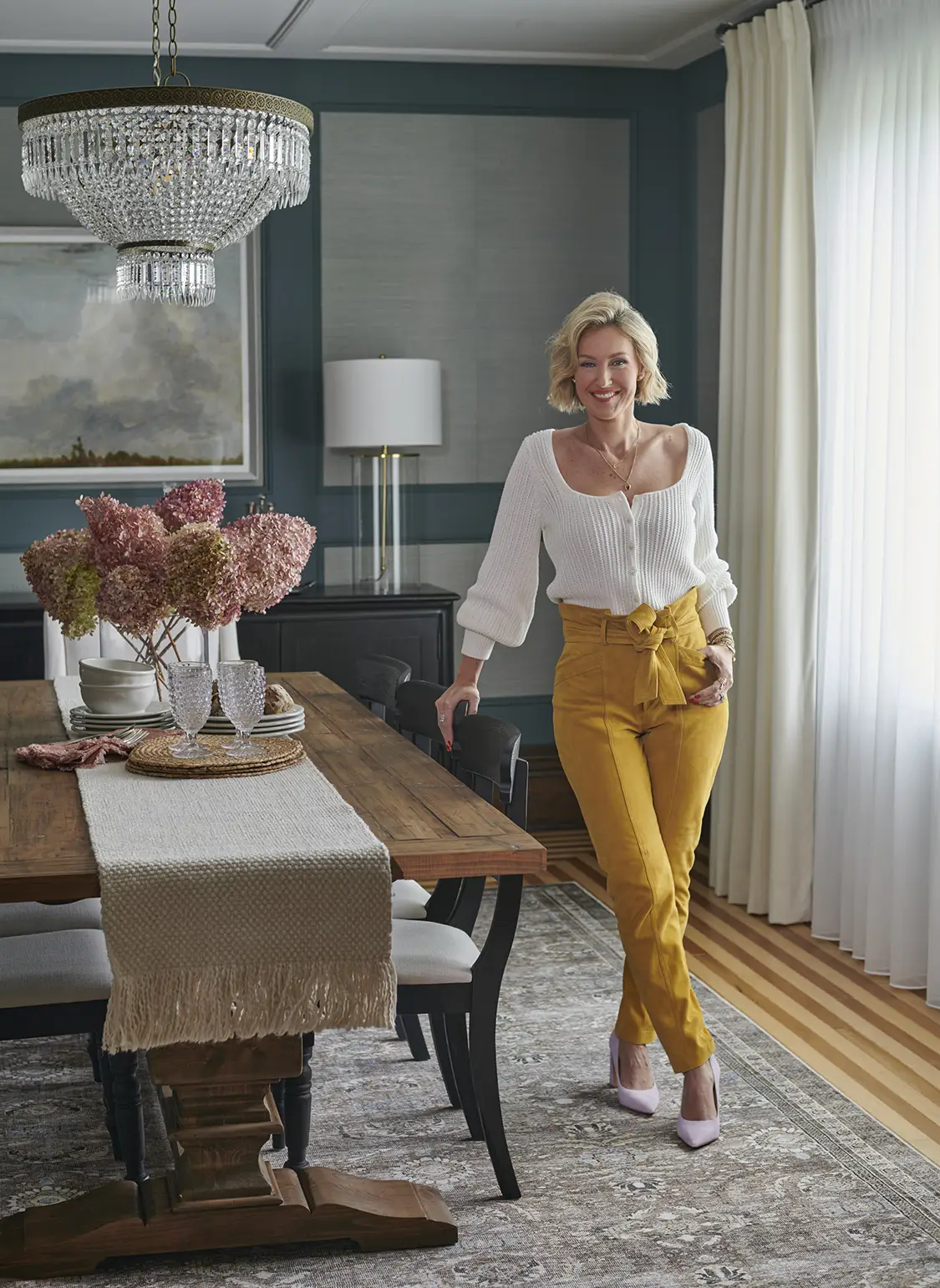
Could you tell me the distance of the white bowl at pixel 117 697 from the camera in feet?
10.2

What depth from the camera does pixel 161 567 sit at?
2748 millimetres

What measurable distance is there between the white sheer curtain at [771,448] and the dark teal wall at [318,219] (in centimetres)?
82

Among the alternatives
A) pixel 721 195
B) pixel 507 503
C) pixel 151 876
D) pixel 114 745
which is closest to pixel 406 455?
pixel 721 195

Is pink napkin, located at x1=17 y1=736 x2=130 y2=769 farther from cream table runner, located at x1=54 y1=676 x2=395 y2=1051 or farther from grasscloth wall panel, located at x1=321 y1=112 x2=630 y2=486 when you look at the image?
grasscloth wall panel, located at x1=321 y1=112 x2=630 y2=486

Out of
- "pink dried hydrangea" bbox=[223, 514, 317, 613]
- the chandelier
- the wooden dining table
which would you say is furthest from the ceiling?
the wooden dining table

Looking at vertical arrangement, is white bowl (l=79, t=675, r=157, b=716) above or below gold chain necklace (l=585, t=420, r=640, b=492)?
below

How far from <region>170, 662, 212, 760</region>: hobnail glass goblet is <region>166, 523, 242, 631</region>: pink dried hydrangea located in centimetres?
12

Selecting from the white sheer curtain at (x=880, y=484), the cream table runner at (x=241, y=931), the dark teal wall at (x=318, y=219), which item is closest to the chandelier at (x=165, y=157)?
the cream table runner at (x=241, y=931)

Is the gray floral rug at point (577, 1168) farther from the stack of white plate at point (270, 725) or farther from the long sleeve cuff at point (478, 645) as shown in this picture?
the long sleeve cuff at point (478, 645)

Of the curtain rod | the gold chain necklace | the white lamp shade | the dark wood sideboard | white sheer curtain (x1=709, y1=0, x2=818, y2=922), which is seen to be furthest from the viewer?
the white lamp shade

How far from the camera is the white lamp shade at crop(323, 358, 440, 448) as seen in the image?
5.11m

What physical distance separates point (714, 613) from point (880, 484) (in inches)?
45.8

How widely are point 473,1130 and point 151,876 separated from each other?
3.94 ft

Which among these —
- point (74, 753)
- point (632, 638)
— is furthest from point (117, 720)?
point (632, 638)
